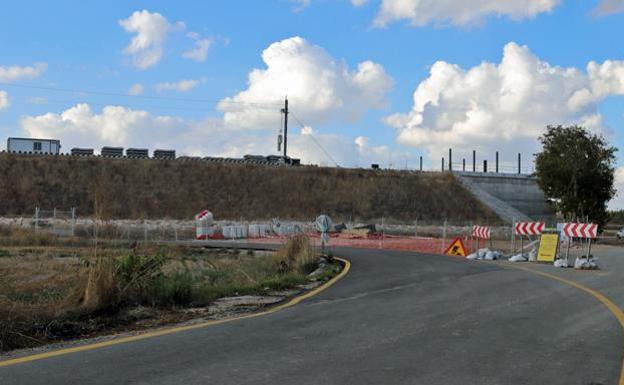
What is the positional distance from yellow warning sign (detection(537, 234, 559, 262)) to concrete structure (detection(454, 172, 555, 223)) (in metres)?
50.6

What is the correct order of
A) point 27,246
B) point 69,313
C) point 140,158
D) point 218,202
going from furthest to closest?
point 140,158 < point 218,202 < point 27,246 < point 69,313

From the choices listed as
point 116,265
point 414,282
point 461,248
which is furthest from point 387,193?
point 116,265

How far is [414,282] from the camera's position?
15.0 m

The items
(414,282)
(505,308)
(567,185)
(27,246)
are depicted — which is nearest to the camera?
(505,308)

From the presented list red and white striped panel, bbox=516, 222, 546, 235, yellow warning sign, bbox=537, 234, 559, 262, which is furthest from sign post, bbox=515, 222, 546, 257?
yellow warning sign, bbox=537, 234, 559, 262

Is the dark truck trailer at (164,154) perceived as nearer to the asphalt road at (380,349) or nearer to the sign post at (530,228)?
the sign post at (530,228)

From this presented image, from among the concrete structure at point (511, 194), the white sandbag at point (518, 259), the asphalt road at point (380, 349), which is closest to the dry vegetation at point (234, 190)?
the concrete structure at point (511, 194)

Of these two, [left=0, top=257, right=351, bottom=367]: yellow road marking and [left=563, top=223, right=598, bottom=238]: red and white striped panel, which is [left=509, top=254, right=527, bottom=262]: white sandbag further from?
[left=0, top=257, right=351, bottom=367]: yellow road marking

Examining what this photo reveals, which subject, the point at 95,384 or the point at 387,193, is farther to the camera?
the point at 387,193

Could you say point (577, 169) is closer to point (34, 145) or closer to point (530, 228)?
point (530, 228)

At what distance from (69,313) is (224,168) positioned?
222 feet

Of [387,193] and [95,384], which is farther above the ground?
[387,193]

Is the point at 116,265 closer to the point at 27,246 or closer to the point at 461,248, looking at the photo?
the point at 461,248

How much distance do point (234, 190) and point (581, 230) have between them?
54367mm
